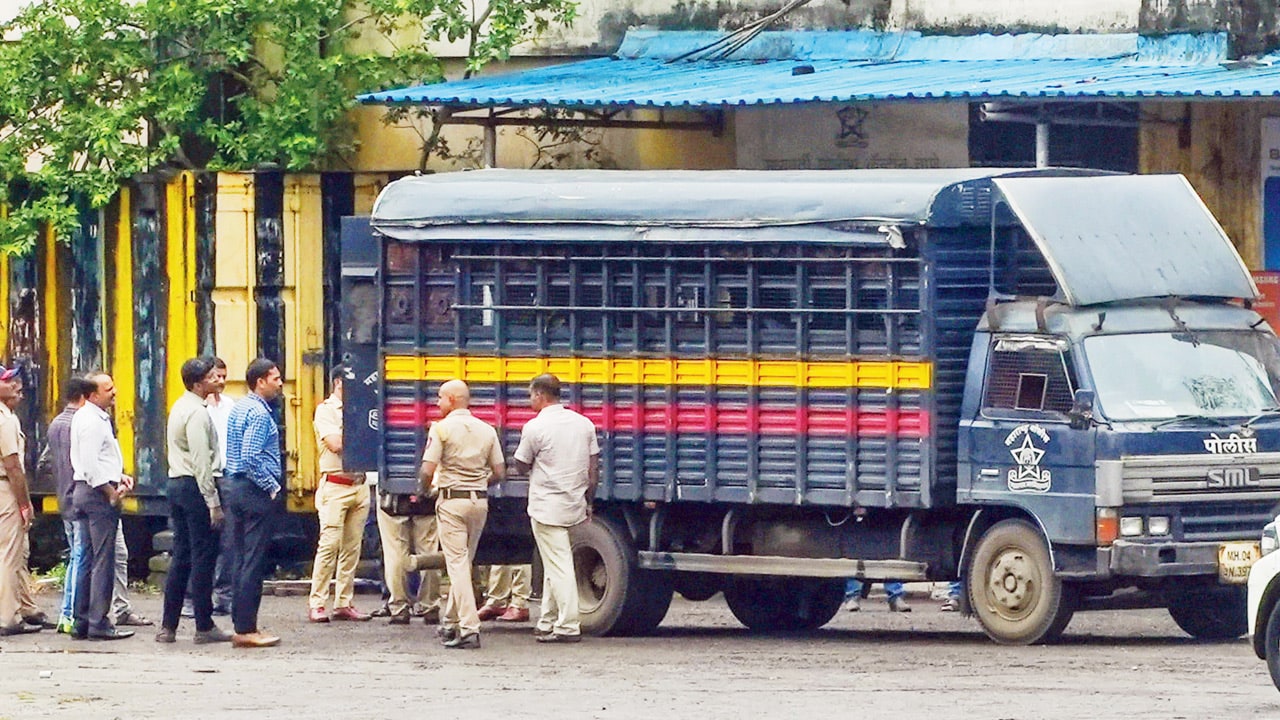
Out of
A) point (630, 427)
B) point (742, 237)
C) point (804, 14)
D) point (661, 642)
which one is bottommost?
point (661, 642)

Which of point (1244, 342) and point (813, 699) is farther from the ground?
point (1244, 342)

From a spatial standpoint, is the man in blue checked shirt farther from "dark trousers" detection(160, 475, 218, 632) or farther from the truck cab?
the truck cab

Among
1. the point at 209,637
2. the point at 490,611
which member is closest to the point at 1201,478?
the point at 490,611

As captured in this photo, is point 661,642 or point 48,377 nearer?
point 661,642

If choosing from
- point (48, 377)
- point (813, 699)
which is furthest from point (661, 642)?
point (48, 377)

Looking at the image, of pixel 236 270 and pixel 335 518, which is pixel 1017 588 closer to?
pixel 335 518

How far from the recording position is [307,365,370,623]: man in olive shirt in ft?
65.2

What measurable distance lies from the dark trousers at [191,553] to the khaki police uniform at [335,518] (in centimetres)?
201

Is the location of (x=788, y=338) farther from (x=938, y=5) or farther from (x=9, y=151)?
(x=9, y=151)

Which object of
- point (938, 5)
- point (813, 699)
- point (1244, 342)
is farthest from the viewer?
point (938, 5)

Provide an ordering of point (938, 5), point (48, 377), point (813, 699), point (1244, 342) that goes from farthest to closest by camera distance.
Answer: point (48, 377) < point (938, 5) < point (1244, 342) < point (813, 699)

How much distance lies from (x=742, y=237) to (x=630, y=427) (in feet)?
4.54

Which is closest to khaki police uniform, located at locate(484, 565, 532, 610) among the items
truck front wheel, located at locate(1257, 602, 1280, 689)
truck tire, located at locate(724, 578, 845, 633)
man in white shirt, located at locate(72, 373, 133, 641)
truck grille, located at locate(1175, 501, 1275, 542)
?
truck tire, located at locate(724, 578, 845, 633)

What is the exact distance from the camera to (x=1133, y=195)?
57.4ft
